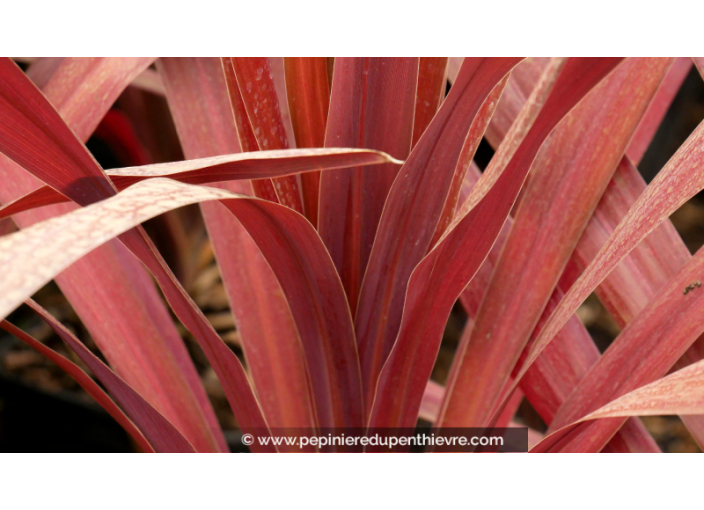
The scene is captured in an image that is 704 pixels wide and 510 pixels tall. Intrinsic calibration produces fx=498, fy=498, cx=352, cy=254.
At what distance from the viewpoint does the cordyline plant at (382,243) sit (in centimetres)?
26

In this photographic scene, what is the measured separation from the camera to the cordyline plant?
0.85ft

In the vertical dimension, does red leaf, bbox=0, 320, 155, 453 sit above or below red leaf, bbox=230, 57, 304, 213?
below

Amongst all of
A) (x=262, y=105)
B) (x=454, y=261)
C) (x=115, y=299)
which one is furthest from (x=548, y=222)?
(x=115, y=299)

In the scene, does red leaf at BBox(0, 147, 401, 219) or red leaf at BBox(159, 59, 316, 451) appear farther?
red leaf at BBox(159, 59, 316, 451)

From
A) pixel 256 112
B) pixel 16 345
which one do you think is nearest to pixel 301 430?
pixel 256 112

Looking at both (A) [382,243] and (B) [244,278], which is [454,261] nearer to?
(A) [382,243]

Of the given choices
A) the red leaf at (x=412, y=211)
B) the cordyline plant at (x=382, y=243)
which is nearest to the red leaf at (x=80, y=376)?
the cordyline plant at (x=382, y=243)

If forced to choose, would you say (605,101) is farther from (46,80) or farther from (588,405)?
(46,80)

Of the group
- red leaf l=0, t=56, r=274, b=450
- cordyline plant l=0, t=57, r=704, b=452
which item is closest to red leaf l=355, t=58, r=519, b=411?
cordyline plant l=0, t=57, r=704, b=452

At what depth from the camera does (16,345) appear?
682mm

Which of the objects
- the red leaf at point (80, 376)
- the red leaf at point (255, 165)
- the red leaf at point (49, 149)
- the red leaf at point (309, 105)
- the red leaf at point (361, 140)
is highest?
the red leaf at point (309, 105)

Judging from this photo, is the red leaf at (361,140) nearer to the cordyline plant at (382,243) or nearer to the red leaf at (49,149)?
the cordyline plant at (382,243)

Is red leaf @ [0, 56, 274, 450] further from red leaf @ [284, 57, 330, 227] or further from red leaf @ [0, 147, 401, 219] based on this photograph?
red leaf @ [284, 57, 330, 227]
